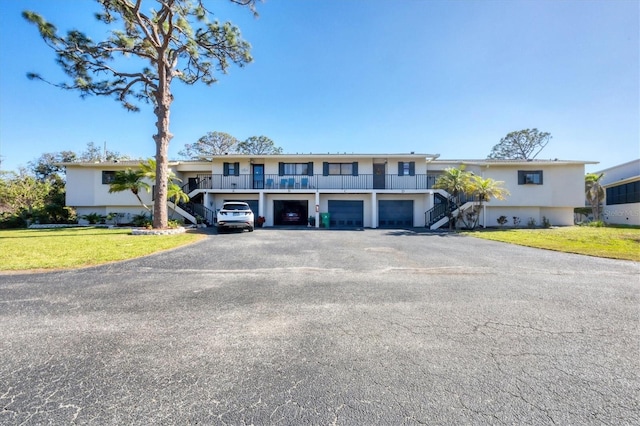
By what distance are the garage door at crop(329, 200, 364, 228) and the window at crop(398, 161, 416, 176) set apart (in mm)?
4276

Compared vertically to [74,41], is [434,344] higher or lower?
lower

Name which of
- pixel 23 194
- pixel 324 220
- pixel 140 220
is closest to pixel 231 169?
pixel 140 220

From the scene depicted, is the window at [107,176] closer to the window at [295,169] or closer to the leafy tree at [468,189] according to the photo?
the window at [295,169]

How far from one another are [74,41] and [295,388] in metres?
23.2

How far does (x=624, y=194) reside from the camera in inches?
956

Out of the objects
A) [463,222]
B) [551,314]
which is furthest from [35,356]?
[463,222]

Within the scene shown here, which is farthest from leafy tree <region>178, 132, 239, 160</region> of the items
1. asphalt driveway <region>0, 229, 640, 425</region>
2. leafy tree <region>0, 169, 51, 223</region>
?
asphalt driveway <region>0, 229, 640, 425</region>

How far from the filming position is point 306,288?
5.26 m

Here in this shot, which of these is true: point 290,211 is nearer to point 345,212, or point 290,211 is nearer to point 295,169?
point 295,169

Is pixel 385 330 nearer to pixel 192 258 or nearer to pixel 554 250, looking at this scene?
pixel 192 258

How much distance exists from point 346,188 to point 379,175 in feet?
9.71

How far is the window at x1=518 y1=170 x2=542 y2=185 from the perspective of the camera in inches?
821

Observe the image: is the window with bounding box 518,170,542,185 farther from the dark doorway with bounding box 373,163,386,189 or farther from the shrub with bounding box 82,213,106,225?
the shrub with bounding box 82,213,106,225

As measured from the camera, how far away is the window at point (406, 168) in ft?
70.9
